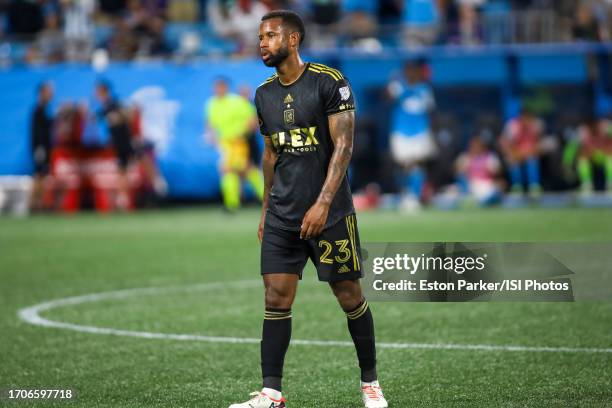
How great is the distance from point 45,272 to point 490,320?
5.60 metres

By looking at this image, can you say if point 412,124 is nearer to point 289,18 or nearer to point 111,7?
point 111,7

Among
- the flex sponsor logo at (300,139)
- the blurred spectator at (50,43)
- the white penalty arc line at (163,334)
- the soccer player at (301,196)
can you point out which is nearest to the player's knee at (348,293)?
the soccer player at (301,196)

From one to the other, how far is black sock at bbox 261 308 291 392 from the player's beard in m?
1.25

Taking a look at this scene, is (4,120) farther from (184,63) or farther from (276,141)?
(276,141)

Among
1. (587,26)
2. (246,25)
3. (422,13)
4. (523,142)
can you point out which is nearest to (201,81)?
(246,25)

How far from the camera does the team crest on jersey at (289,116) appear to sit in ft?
18.9

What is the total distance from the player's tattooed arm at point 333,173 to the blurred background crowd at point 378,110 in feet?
51.8

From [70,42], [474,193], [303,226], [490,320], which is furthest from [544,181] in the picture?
[303,226]

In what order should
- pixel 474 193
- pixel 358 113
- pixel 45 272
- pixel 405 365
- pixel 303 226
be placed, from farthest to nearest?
pixel 358 113, pixel 474 193, pixel 45 272, pixel 405 365, pixel 303 226

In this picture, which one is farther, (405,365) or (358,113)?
(358,113)

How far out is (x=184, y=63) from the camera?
2355 cm

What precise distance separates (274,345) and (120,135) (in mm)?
17609

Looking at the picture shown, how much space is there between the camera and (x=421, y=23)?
23609mm

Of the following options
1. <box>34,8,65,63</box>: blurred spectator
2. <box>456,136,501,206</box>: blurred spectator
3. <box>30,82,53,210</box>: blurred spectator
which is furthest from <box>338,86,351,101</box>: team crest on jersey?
<box>34,8,65,63</box>: blurred spectator
